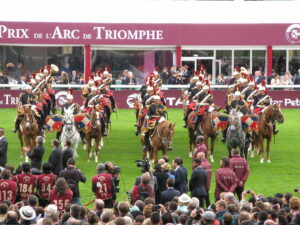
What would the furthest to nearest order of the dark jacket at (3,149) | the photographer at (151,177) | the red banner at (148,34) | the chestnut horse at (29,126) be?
the red banner at (148,34) < the chestnut horse at (29,126) < the dark jacket at (3,149) < the photographer at (151,177)

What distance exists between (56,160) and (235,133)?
25.4ft

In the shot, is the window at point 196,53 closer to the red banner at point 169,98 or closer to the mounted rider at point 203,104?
the red banner at point 169,98

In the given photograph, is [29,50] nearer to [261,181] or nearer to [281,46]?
[281,46]

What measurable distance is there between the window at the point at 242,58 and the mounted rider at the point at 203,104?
1873 centimetres

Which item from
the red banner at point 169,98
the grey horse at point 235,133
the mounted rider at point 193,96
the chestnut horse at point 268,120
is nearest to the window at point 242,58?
the red banner at point 169,98

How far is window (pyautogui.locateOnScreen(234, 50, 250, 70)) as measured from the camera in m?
49.7

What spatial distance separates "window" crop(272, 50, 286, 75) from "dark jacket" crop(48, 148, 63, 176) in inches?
1144

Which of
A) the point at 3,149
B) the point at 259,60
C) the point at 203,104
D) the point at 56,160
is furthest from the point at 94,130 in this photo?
the point at 259,60

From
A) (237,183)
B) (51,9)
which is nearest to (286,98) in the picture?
(51,9)

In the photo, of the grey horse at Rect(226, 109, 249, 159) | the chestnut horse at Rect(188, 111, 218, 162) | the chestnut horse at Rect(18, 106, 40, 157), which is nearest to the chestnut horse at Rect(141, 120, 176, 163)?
the grey horse at Rect(226, 109, 249, 159)

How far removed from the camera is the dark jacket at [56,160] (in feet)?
72.8

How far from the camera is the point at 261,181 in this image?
87.6ft

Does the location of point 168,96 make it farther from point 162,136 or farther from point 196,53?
point 162,136

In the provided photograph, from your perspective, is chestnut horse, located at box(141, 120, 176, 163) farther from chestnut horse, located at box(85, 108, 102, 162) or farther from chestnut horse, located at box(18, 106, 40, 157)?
chestnut horse, located at box(18, 106, 40, 157)
